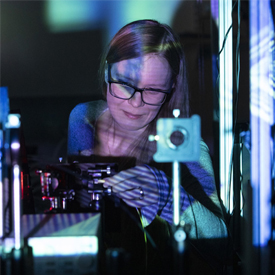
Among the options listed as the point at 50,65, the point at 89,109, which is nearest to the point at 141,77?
the point at 89,109

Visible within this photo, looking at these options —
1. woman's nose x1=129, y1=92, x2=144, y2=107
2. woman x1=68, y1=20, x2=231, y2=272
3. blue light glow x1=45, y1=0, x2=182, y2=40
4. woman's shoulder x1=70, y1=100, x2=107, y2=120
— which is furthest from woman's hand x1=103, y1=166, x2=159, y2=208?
blue light glow x1=45, y1=0, x2=182, y2=40

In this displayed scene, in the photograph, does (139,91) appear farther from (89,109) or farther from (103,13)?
(103,13)

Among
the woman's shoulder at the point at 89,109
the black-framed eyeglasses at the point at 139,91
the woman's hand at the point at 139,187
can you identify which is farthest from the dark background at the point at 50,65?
the woman's hand at the point at 139,187

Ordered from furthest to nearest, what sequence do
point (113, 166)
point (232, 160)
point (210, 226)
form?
point (232, 160) → point (210, 226) → point (113, 166)

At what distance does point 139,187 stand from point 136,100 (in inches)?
20.7

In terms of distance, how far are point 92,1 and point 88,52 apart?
0.91 feet

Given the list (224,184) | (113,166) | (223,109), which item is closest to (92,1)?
(223,109)

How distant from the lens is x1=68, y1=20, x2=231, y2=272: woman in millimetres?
1581

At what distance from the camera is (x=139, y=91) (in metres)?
1.69

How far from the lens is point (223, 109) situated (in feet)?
6.18

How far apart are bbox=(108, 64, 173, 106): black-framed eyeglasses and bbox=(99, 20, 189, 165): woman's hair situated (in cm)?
7

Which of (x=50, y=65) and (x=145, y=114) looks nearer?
(x=145, y=114)

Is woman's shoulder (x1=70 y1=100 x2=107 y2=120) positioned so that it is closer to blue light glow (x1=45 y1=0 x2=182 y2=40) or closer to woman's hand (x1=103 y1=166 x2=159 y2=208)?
blue light glow (x1=45 y1=0 x2=182 y2=40)

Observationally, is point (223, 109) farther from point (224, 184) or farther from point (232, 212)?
point (232, 212)
